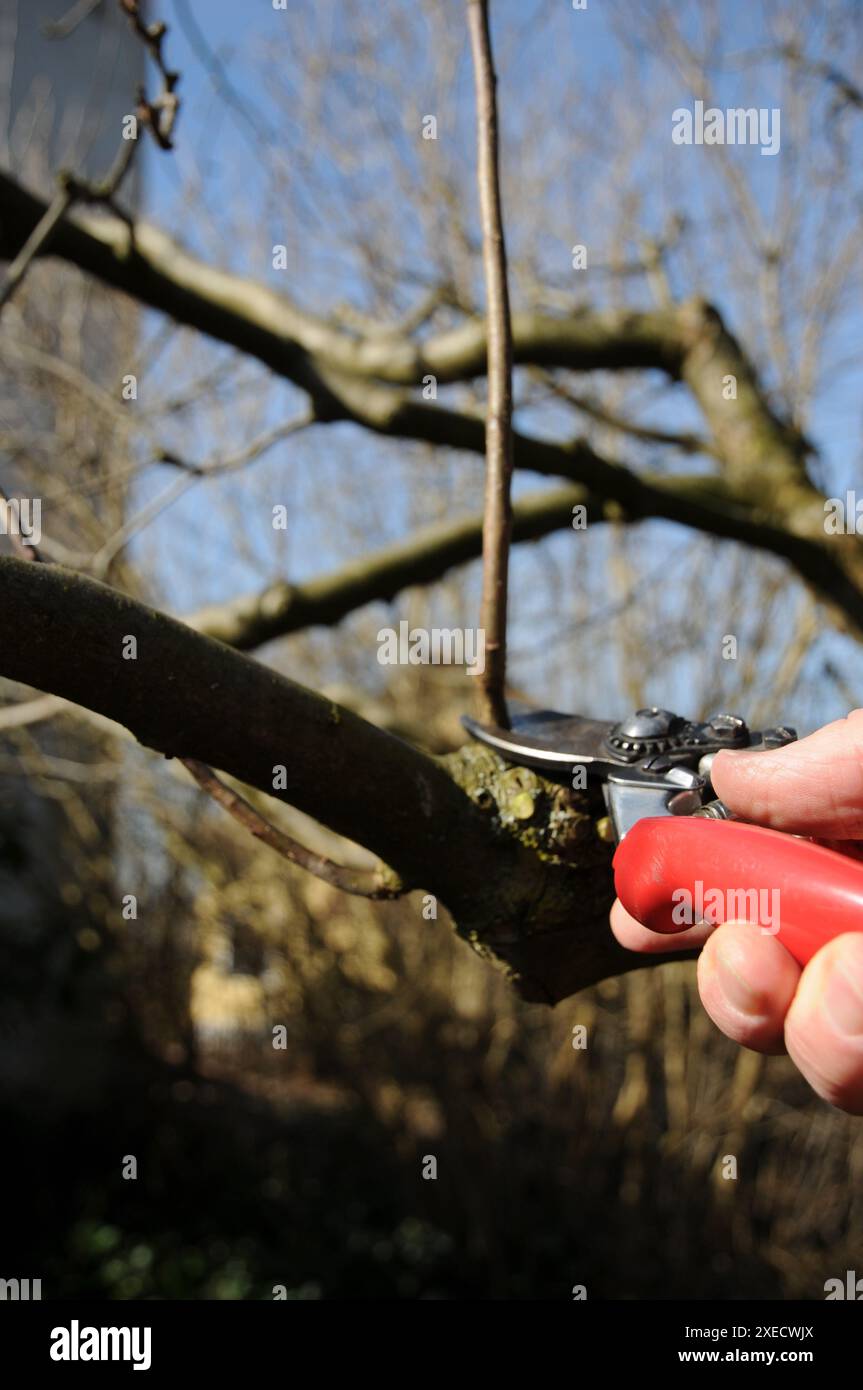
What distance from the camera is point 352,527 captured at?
21.0 feet

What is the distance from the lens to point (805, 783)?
99 cm

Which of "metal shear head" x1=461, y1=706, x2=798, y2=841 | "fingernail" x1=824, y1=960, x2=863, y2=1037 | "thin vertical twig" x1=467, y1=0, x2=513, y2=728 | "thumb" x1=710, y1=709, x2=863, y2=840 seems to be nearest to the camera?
"fingernail" x1=824, y1=960, x2=863, y2=1037

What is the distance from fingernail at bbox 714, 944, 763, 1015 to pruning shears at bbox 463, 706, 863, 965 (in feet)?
0.13

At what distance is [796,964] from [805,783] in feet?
0.55

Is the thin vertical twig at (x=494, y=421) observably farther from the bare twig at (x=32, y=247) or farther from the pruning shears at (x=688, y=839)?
the bare twig at (x=32, y=247)

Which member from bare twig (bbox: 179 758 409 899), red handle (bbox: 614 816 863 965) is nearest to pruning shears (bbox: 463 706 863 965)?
red handle (bbox: 614 816 863 965)

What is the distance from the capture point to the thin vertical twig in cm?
141

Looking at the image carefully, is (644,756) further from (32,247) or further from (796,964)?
(32,247)

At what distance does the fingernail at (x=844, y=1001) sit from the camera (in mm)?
827

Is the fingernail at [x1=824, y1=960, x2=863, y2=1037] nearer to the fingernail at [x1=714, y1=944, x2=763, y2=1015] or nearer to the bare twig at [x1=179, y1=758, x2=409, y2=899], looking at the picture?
the fingernail at [x1=714, y1=944, x2=763, y2=1015]

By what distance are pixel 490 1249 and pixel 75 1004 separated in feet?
8.11

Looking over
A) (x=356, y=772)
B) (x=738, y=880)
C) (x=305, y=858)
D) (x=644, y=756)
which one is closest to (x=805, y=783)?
(x=738, y=880)
